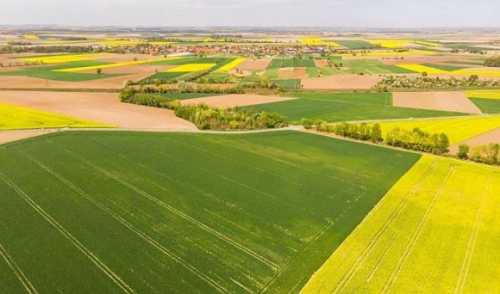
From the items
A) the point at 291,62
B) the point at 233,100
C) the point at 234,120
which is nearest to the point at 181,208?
the point at 234,120

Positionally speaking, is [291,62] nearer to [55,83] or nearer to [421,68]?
[421,68]

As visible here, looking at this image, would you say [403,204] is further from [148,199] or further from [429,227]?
[148,199]

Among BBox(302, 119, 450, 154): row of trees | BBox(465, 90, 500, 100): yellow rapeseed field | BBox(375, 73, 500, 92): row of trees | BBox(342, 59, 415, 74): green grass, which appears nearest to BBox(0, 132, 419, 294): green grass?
BBox(302, 119, 450, 154): row of trees

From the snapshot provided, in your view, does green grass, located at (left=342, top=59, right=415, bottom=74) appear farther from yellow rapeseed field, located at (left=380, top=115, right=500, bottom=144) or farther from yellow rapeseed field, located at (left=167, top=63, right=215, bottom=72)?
yellow rapeseed field, located at (left=380, top=115, right=500, bottom=144)

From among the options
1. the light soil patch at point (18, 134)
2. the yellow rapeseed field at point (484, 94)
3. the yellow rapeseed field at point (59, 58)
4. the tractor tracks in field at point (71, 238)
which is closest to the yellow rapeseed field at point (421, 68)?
the yellow rapeseed field at point (484, 94)

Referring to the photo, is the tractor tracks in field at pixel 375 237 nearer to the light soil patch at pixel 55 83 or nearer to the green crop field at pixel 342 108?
the green crop field at pixel 342 108

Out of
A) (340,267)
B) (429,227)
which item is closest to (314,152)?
(429,227)
